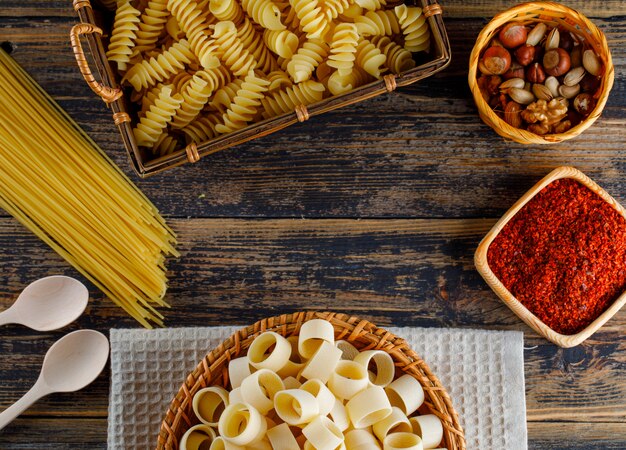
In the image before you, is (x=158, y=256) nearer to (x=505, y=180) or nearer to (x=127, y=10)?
(x=127, y=10)

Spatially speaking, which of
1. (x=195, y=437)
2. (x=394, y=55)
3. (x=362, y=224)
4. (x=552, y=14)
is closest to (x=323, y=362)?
(x=195, y=437)

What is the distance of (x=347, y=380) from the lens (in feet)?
3.46

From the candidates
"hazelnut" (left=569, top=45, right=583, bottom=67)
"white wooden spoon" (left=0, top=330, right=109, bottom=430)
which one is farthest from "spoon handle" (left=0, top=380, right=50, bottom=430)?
"hazelnut" (left=569, top=45, right=583, bottom=67)

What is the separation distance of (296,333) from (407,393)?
0.70 feet

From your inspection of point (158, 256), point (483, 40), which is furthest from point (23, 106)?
point (483, 40)

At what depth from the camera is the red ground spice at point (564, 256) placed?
1.24 metres

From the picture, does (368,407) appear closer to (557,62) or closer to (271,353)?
(271,353)

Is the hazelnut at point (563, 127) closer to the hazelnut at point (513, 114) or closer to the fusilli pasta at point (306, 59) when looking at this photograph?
the hazelnut at point (513, 114)

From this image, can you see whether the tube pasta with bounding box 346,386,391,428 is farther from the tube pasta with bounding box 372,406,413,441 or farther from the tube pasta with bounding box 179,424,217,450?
the tube pasta with bounding box 179,424,217,450

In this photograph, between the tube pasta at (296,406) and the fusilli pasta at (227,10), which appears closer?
the tube pasta at (296,406)

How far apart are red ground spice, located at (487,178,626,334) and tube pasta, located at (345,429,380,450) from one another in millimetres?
412

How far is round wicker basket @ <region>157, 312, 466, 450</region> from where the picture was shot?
42.4 inches

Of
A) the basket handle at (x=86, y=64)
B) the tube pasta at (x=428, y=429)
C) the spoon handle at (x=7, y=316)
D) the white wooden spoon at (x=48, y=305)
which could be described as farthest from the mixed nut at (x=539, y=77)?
the spoon handle at (x=7, y=316)

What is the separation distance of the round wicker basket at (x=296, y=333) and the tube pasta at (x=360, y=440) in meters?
0.13
